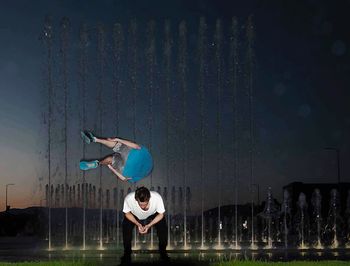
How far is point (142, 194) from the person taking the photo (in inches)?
378

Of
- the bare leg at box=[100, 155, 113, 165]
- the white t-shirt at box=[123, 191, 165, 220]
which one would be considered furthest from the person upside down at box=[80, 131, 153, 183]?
the white t-shirt at box=[123, 191, 165, 220]

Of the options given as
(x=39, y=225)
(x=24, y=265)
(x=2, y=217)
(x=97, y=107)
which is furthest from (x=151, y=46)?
(x=2, y=217)

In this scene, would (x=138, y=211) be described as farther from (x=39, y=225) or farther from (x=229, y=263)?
(x=39, y=225)

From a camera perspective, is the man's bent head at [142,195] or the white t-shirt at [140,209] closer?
the man's bent head at [142,195]

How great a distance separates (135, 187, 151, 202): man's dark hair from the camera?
960 centimetres

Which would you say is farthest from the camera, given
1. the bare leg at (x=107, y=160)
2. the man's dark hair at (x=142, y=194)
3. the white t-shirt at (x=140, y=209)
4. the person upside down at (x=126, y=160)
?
the bare leg at (x=107, y=160)

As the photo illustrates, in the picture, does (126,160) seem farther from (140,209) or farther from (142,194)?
(142,194)

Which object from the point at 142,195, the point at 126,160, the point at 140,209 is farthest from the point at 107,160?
the point at 142,195

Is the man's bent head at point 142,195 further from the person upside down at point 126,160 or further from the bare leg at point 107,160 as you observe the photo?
the bare leg at point 107,160

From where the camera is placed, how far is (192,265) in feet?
35.9

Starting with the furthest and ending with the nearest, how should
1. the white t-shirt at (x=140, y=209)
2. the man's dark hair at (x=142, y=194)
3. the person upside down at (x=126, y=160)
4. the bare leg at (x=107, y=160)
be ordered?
1. the bare leg at (x=107, y=160)
2. the person upside down at (x=126, y=160)
3. the white t-shirt at (x=140, y=209)
4. the man's dark hair at (x=142, y=194)

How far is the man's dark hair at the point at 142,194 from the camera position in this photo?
31.5 ft

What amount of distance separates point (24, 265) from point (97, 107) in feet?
61.9

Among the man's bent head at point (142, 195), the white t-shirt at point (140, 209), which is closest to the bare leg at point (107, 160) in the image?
the white t-shirt at point (140, 209)
